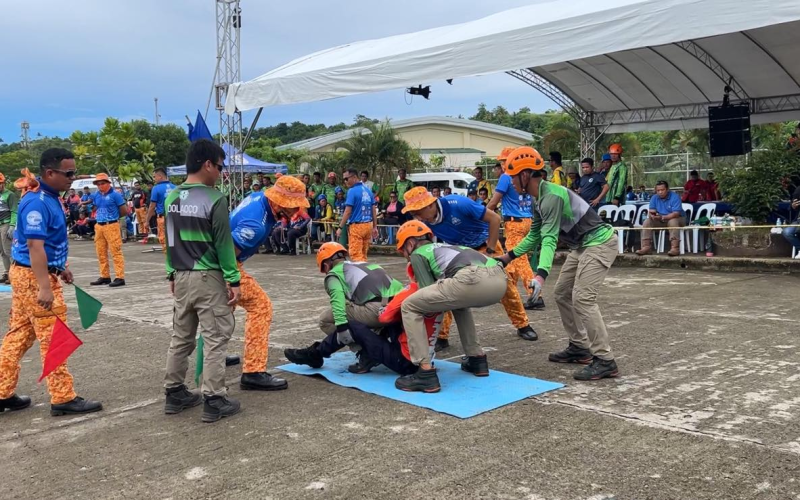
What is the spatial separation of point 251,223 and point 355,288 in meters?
0.96

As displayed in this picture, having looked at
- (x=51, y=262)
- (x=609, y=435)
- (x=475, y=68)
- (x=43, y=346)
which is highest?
(x=475, y=68)

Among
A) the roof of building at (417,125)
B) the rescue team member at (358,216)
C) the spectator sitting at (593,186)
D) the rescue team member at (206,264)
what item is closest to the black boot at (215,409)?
the rescue team member at (206,264)

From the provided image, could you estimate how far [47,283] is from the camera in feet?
15.4

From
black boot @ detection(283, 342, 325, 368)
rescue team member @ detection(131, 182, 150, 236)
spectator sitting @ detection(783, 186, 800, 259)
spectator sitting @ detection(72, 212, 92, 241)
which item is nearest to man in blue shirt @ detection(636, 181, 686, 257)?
spectator sitting @ detection(783, 186, 800, 259)

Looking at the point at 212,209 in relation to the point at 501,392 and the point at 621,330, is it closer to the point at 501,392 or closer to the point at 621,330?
the point at 501,392

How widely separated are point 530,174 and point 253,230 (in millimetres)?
2142

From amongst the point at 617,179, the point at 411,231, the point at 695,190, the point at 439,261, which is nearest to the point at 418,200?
the point at 411,231

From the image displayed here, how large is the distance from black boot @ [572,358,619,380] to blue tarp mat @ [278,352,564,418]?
0.76 feet

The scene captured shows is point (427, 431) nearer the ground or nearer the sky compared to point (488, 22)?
nearer the ground

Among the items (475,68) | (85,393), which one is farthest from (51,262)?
(475,68)

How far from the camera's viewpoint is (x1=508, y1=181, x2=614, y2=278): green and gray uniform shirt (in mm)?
5422

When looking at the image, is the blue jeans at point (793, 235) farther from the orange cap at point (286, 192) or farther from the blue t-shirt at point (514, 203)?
the orange cap at point (286, 192)

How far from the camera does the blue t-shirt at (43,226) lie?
15.5ft

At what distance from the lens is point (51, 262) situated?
489 cm
